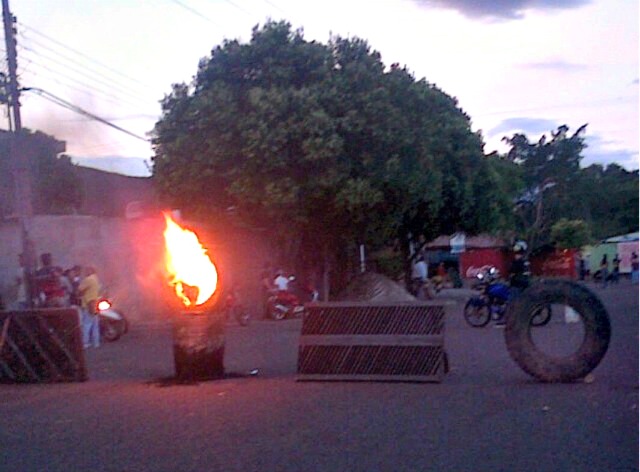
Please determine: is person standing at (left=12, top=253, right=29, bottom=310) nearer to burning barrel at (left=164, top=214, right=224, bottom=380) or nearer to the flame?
the flame

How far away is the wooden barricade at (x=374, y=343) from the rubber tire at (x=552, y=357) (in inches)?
38.1

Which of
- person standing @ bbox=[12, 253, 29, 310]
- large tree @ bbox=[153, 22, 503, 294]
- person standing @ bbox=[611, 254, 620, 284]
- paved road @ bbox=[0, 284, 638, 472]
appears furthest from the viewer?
person standing @ bbox=[611, 254, 620, 284]

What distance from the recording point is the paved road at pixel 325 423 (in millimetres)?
8898

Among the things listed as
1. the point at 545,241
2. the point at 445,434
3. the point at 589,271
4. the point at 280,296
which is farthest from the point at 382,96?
the point at 589,271

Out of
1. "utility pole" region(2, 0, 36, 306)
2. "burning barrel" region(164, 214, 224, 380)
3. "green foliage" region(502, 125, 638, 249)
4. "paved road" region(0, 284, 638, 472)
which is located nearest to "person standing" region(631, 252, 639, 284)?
"green foliage" region(502, 125, 638, 249)

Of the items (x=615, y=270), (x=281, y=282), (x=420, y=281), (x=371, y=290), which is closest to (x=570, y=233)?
(x=615, y=270)

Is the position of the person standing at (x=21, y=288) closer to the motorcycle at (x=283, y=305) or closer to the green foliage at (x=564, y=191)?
the motorcycle at (x=283, y=305)

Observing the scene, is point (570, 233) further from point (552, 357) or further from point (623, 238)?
point (552, 357)

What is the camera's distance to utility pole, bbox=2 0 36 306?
24.0 metres

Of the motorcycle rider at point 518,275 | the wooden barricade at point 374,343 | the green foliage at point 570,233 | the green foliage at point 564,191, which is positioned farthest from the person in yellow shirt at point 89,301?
the green foliage at point 570,233

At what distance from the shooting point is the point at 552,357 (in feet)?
44.0

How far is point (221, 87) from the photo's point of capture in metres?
28.9

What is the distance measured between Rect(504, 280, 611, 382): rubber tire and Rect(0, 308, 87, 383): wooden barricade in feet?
21.0

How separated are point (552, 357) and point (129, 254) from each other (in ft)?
61.5
